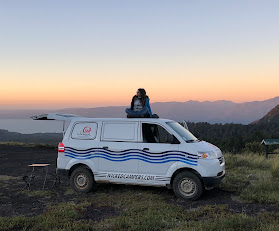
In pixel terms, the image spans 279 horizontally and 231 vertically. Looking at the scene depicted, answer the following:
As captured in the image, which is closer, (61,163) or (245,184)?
(61,163)

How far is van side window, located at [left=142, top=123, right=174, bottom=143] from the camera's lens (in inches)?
316

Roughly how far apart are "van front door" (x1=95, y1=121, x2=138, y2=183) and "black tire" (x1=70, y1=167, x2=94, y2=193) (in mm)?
241

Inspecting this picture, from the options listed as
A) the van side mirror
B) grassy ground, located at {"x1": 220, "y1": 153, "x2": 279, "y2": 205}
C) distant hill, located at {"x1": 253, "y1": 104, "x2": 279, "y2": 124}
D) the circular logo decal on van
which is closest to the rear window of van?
the circular logo decal on van

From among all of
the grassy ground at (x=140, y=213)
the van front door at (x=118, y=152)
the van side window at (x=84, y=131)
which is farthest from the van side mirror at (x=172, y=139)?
the van side window at (x=84, y=131)

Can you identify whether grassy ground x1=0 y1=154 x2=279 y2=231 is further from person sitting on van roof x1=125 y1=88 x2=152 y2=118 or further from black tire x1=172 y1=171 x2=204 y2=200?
person sitting on van roof x1=125 y1=88 x2=152 y2=118

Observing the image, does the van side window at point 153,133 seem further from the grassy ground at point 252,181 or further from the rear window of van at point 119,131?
the grassy ground at point 252,181

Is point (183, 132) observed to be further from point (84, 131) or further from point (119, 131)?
point (84, 131)

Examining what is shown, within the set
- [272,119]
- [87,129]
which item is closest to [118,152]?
[87,129]

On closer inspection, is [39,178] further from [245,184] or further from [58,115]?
[245,184]

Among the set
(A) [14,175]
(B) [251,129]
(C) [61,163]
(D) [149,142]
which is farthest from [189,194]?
(B) [251,129]

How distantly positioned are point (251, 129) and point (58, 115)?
69.4m

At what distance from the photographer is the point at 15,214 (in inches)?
261

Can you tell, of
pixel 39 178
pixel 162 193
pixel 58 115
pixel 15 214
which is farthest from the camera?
pixel 39 178

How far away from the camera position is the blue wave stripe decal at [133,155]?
759cm
